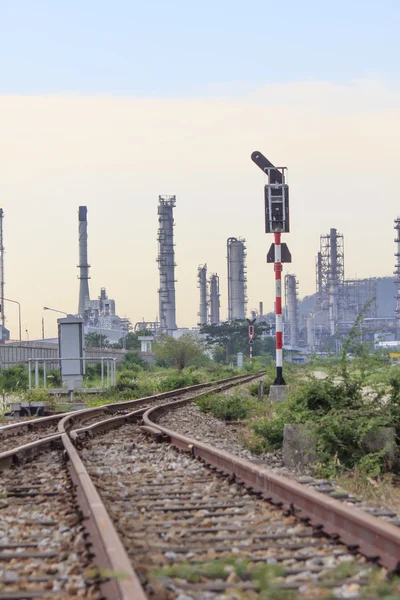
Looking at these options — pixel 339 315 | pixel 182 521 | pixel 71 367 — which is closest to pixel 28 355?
pixel 71 367

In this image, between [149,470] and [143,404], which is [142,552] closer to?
[149,470]

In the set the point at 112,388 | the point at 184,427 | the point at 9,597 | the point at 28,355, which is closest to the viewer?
the point at 9,597

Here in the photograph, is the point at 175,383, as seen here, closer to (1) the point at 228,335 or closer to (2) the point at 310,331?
(1) the point at 228,335

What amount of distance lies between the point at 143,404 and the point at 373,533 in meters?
16.4

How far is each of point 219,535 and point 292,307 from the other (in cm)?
13845

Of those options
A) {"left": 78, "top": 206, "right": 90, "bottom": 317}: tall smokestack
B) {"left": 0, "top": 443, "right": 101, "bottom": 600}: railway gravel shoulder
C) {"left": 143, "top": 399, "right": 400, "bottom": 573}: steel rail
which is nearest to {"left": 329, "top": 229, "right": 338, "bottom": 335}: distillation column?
{"left": 78, "top": 206, "right": 90, "bottom": 317}: tall smokestack

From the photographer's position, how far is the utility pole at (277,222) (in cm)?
1880

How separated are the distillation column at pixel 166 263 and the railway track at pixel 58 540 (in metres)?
87.1

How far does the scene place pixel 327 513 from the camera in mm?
5164

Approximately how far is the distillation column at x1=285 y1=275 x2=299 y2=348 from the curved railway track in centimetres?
13214

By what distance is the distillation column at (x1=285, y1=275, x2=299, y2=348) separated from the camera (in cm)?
14000

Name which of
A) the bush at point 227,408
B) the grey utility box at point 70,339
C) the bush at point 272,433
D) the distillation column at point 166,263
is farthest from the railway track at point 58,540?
the distillation column at point 166,263

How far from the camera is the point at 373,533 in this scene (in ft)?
14.7

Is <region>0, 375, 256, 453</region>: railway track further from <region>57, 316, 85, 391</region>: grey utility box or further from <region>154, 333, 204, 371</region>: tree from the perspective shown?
<region>154, 333, 204, 371</region>: tree
